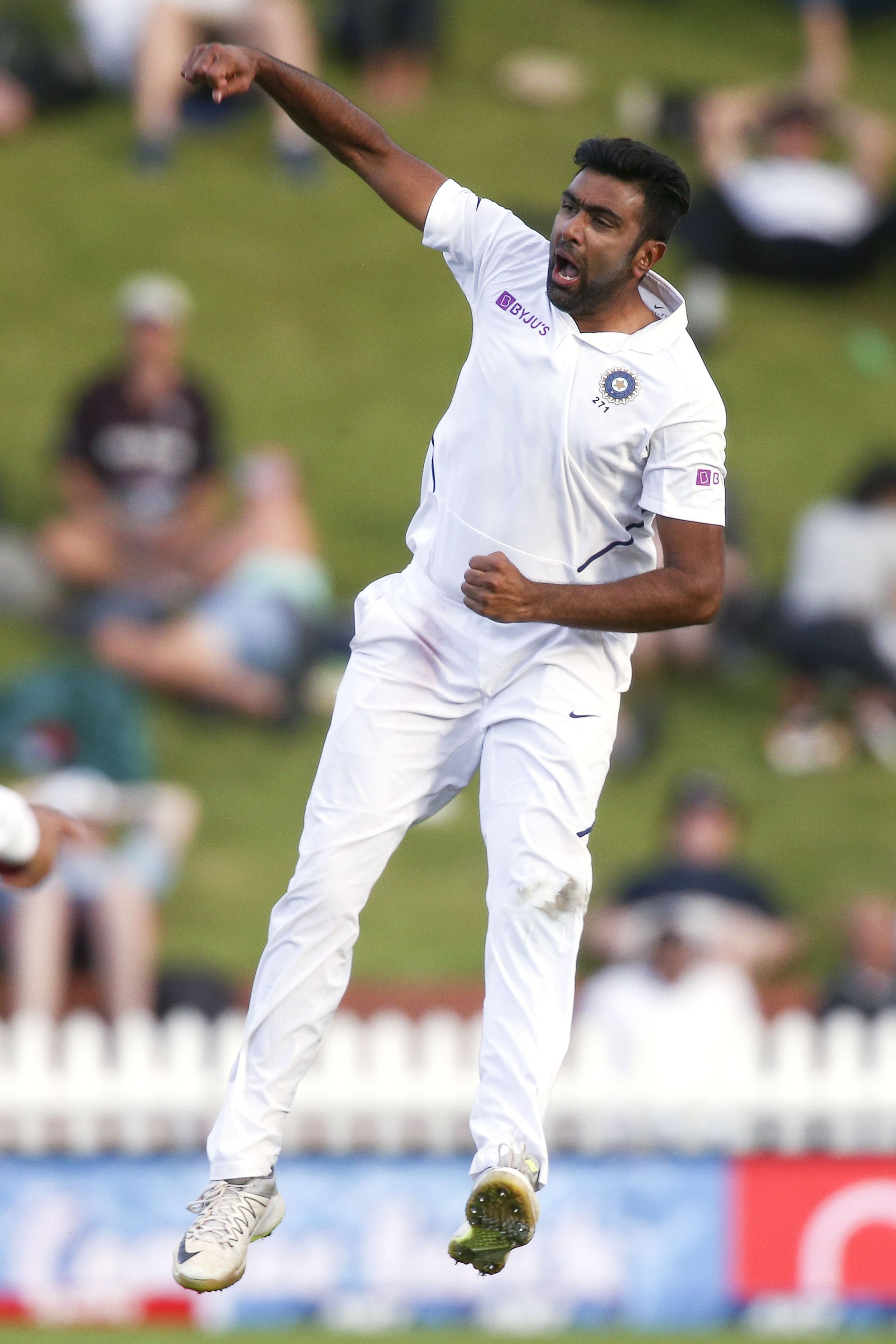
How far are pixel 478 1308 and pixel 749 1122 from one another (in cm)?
143

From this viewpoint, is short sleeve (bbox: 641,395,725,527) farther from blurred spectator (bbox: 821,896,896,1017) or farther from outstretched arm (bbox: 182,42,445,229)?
blurred spectator (bbox: 821,896,896,1017)

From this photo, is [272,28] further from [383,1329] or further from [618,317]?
[618,317]

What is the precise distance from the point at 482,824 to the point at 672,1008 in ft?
16.0

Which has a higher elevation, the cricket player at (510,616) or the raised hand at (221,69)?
the raised hand at (221,69)

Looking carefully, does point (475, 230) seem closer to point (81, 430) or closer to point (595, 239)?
point (595, 239)

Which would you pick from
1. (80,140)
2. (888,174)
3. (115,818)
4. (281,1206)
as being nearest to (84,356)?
(80,140)

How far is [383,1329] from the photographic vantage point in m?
9.19

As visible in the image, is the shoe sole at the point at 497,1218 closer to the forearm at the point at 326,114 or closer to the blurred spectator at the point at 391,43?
the forearm at the point at 326,114

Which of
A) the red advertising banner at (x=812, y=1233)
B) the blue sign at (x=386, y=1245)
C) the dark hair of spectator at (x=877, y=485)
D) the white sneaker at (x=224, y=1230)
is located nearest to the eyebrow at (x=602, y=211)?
the white sneaker at (x=224, y=1230)

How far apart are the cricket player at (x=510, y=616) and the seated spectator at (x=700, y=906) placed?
4.93 meters

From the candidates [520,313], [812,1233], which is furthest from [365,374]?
[520,313]

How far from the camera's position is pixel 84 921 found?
968cm

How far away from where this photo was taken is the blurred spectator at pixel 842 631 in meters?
11.5

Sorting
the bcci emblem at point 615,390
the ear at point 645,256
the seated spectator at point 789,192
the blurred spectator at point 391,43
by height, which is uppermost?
the blurred spectator at point 391,43
